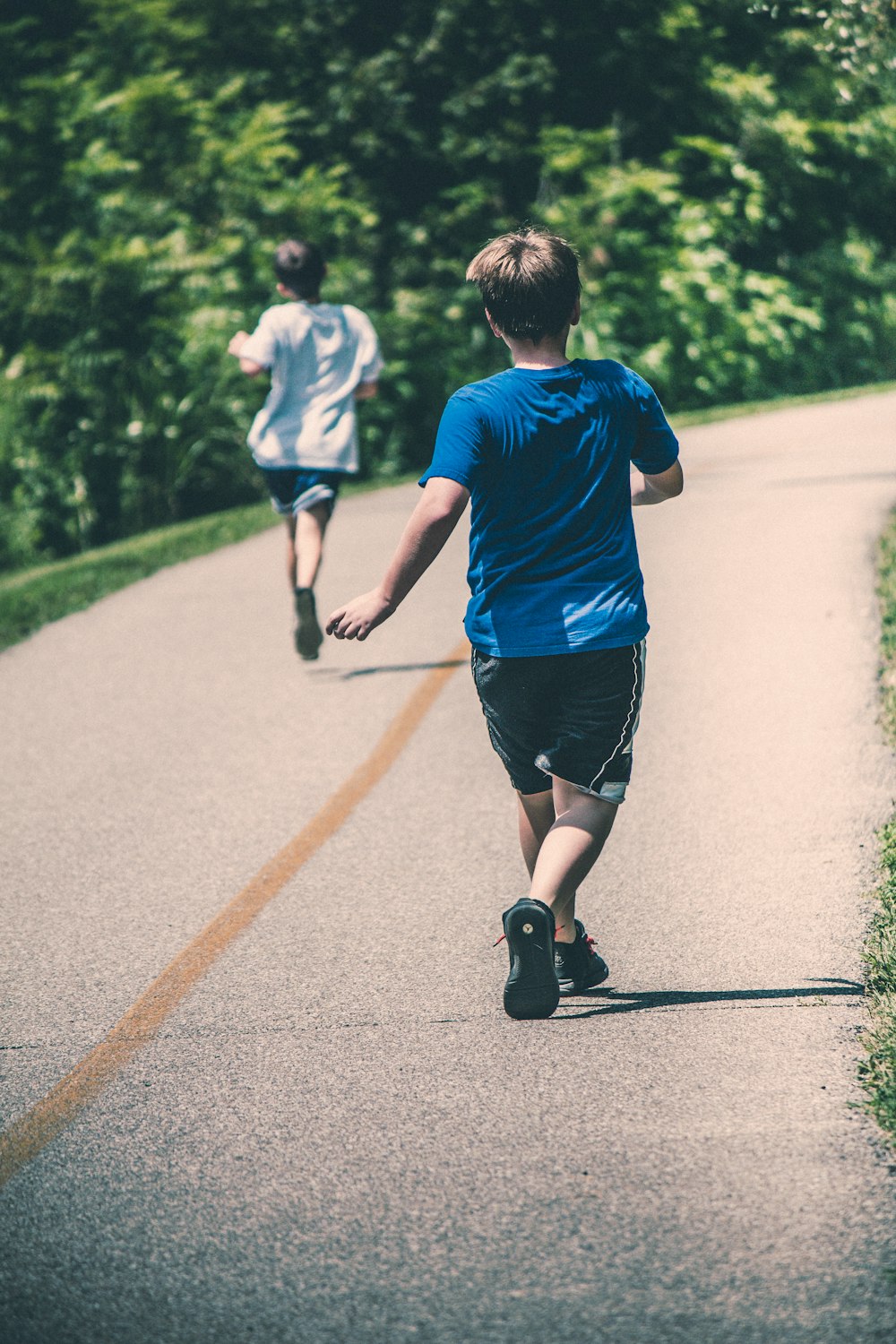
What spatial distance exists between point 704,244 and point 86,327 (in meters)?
13.3

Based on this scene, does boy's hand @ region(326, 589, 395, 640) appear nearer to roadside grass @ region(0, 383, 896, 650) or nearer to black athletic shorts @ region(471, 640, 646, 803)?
black athletic shorts @ region(471, 640, 646, 803)

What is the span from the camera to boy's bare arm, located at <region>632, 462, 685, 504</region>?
4129mm

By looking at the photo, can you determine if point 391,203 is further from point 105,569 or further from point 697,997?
point 697,997

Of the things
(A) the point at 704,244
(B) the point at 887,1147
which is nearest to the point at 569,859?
(B) the point at 887,1147

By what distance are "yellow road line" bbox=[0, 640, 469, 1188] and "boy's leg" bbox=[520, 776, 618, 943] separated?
1106 millimetres

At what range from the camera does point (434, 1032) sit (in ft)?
13.5

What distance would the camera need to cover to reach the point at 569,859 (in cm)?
403

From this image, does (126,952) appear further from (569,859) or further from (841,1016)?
(841,1016)

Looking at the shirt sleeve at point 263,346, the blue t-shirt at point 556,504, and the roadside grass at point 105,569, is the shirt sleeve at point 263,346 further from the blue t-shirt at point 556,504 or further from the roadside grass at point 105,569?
the blue t-shirt at point 556,504

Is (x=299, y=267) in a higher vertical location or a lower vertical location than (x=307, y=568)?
higher

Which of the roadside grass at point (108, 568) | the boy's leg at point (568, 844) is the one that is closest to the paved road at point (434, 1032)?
the boy's leg at point (568, 844)

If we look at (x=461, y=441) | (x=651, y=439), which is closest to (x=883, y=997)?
(x=651, y=439)

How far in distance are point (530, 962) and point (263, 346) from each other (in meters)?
4.79

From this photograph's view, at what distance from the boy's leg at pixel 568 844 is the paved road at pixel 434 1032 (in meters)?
0.37
